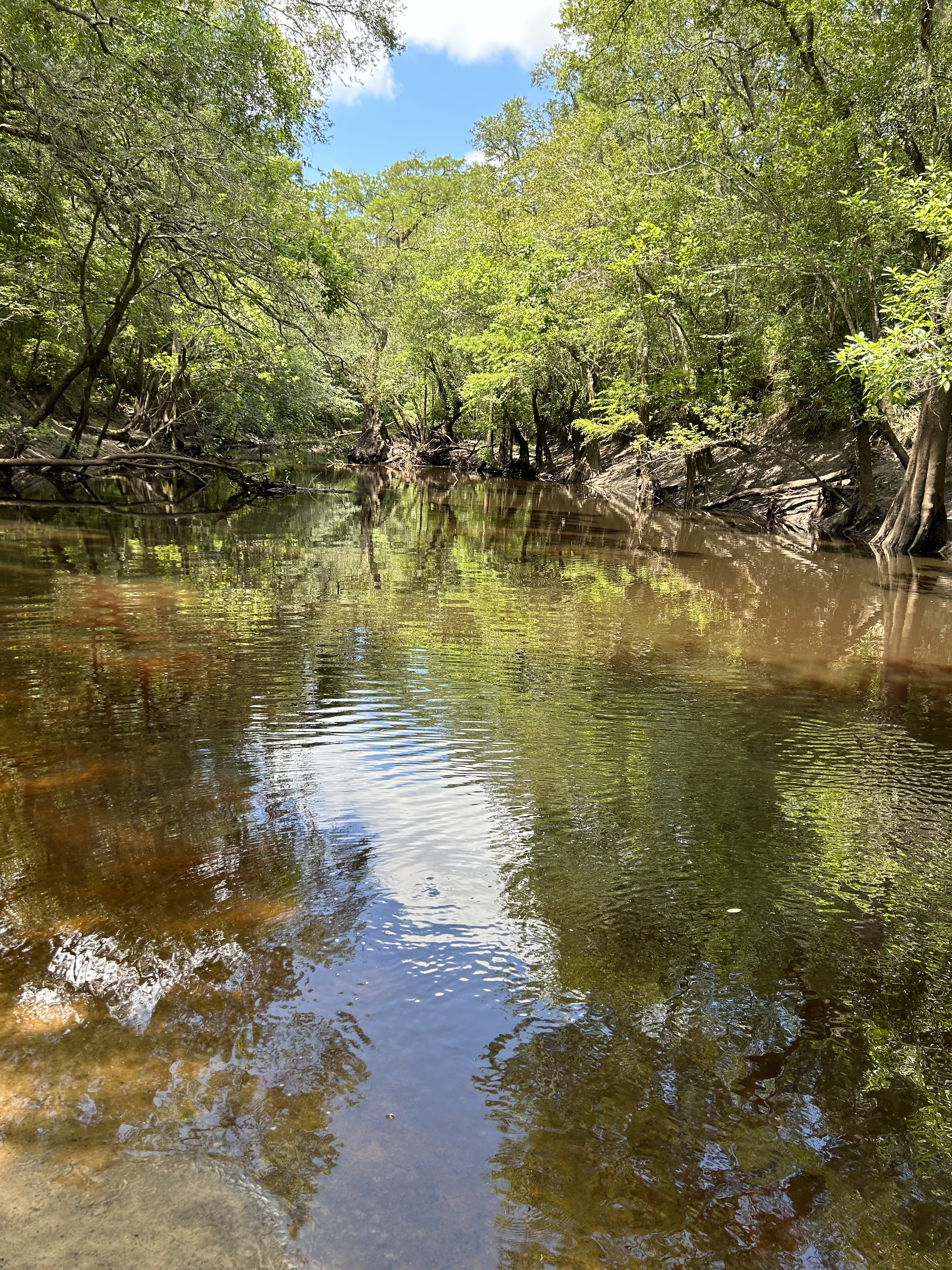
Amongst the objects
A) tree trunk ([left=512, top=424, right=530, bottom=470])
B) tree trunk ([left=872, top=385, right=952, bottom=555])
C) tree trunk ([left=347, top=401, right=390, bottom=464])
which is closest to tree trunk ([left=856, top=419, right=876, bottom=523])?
tree trunk ([left=872, top=385, right=952, bottom=555])

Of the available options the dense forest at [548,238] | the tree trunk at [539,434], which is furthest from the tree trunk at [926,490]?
the tree trunk at [539,434]

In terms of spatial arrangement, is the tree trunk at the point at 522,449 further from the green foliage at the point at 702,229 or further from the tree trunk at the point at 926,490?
the tree trunk at the point at 926,490

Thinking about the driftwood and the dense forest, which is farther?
the driftwood

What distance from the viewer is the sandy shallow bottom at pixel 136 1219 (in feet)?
6.21

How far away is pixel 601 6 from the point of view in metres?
15.9

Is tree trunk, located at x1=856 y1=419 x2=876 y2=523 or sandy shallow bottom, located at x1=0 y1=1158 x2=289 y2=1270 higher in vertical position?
tree trunk, located at x1=856 y1=419 x2=876 y2=523

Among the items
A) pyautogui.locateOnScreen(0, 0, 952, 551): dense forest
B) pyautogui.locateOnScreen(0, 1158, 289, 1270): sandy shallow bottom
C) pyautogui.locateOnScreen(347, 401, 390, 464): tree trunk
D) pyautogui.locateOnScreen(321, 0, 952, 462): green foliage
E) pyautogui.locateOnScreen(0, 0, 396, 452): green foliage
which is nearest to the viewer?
pyautogui.locateOnScreen(0, 1158, 289, 1270): sandy shallow bottom

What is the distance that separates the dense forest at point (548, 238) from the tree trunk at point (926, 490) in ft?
0.26

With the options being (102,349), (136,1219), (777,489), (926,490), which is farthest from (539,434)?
(136,1219)

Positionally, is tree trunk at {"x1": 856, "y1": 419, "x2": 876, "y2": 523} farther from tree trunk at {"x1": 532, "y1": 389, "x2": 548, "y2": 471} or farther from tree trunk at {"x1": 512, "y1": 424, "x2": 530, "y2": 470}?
tree trunk at {"x1": 512, "y1": 424, "x2": 530, "y2": 470}

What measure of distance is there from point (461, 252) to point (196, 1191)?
3959cm

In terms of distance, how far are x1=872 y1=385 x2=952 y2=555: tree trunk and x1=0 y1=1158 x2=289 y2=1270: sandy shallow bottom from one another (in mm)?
18531

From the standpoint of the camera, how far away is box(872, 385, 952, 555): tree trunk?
16.8m

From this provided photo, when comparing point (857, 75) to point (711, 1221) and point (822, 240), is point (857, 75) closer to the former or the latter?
point (822, 240)
